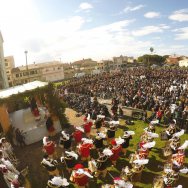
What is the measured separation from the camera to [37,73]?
81.9 meters

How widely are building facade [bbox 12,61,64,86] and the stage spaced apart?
57519 mm

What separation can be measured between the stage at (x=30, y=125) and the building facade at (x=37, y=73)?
57.5 meters

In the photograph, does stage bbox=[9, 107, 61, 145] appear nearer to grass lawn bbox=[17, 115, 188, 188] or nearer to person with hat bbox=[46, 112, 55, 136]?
person with hat bbox=[46, 112, 55, 136]

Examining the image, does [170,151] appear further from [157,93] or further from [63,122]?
[157,93]

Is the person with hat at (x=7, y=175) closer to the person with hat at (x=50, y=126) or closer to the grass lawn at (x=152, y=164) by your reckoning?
the grass lawn at (x=152, y=164)

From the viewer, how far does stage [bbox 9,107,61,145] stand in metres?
19.0

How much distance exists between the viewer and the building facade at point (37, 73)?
78.2 metres

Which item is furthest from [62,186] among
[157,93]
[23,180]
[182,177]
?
[157,93]

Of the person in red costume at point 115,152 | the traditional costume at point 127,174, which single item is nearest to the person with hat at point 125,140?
the person in red costume at point 115,152

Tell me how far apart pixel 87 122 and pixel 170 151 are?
20.8 ft

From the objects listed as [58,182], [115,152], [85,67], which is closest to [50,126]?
[115,152]

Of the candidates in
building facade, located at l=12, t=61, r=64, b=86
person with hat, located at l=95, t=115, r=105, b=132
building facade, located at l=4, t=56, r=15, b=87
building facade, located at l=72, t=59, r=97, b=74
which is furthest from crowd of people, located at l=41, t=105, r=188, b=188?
building facade, located at l=72, t=59, r=97, b=74

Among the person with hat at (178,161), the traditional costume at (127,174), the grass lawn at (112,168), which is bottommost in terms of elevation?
the grass lawn at (112,168)

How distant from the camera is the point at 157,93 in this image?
94.3ft
